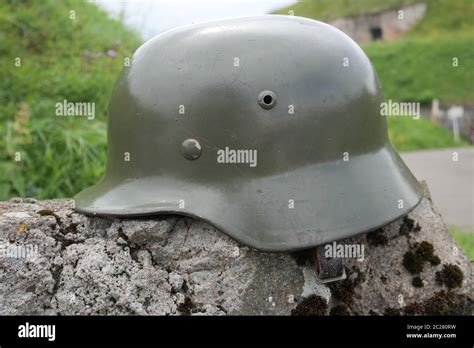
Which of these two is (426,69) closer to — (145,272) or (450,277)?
(450,277)

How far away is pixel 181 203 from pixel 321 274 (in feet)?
2.01

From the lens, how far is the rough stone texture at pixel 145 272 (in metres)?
1.92

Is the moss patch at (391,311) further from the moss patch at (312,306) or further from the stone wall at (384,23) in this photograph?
the stone wall at (384,23)

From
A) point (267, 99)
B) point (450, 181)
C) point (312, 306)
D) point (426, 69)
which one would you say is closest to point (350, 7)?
point (426, 69)

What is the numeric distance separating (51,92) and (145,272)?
3.33 meters

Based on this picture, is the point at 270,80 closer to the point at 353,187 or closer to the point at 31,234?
the point at 353,187

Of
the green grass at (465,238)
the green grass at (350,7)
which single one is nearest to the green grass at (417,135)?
the green grass at (350,7)

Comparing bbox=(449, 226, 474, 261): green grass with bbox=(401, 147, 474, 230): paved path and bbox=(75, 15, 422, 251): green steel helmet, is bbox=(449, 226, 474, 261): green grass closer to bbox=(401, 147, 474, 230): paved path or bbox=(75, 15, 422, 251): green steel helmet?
bbox=(401, 147, 474, 230): paved path

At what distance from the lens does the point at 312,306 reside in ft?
6.73

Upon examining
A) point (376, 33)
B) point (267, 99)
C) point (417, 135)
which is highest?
point (376, 33)

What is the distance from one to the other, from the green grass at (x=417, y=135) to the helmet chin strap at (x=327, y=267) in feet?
41.6

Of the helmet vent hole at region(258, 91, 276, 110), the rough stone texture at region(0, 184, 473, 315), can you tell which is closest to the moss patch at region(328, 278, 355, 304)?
the rough stone texture at region(0, 184, 473, 315)

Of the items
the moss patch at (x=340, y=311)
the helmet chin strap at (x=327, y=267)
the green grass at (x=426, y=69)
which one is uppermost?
the green grass at (x=426, y=69)
